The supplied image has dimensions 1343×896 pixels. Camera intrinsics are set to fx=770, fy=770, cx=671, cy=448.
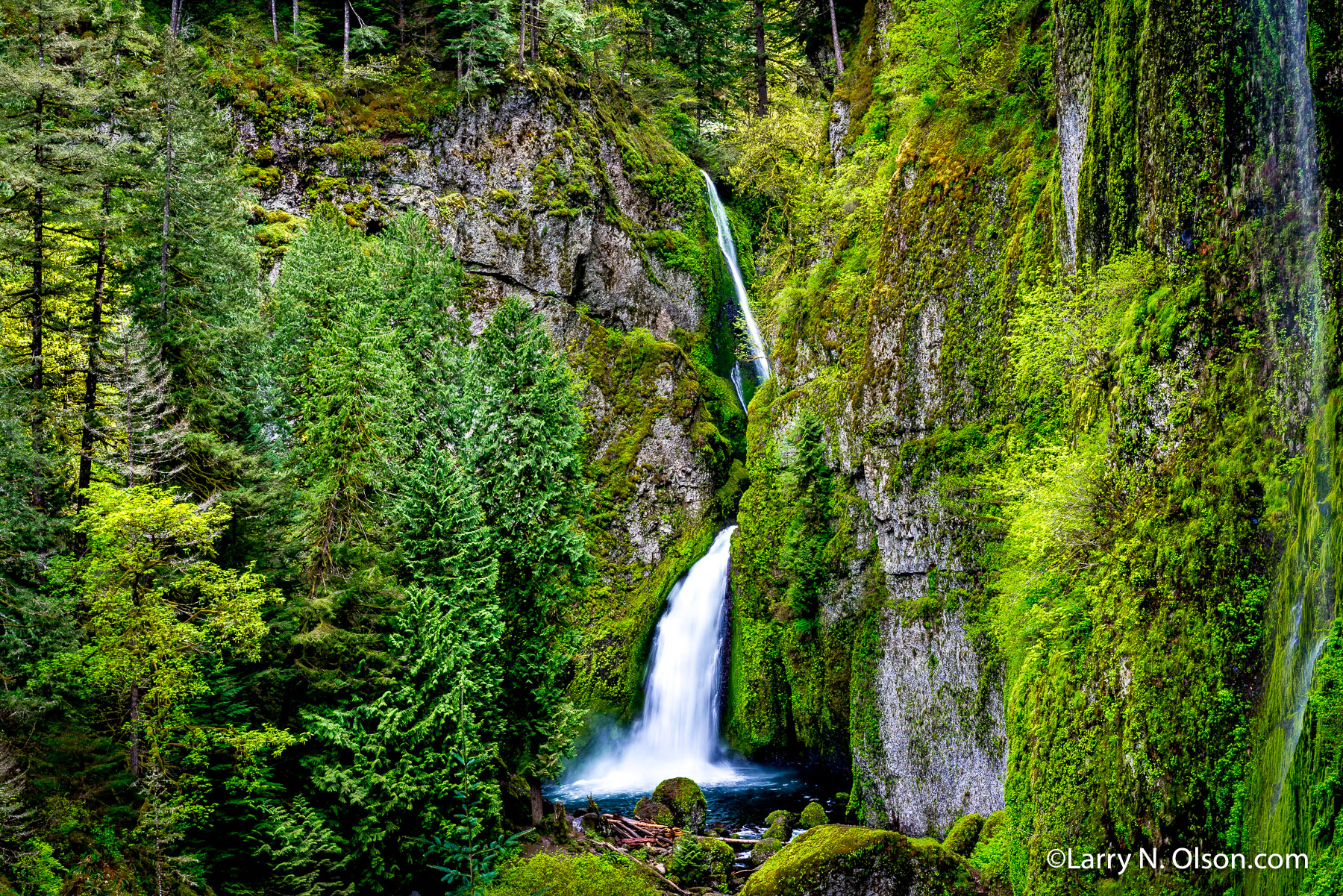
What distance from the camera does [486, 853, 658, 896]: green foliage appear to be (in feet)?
43.4

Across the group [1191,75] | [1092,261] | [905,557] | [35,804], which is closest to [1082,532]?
[1092,261]

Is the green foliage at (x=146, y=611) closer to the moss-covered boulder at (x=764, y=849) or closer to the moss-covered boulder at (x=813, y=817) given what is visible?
the moss-covered boulder at (x=764, y=849)

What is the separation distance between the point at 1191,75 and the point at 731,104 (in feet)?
121

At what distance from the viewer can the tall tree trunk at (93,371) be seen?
12508 mm

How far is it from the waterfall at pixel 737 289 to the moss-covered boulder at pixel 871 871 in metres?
24.8

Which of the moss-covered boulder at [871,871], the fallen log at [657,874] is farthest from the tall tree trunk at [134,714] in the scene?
the moss-covered boulder at [871,871]

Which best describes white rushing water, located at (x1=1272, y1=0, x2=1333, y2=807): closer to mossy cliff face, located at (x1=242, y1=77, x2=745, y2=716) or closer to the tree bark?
the tree bark

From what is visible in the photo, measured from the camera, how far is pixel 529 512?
15.5 meters

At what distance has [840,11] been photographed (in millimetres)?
29797

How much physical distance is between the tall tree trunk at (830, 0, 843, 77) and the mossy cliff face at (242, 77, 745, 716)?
10.6m

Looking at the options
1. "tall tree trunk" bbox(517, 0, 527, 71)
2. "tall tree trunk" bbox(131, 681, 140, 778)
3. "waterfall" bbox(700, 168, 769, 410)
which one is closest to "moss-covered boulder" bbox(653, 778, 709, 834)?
"tall tree trunk" bbox(131, 681, 140, 778)

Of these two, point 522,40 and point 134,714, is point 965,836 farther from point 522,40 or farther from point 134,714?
point 522,40

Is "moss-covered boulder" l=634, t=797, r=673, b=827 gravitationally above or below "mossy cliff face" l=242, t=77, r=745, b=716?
below

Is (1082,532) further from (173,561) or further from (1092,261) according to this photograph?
(173,561)
